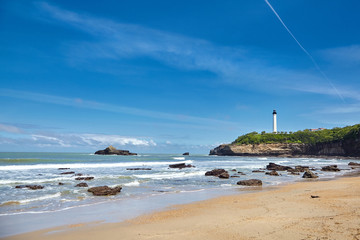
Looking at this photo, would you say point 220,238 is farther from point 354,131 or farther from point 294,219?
point 354,131

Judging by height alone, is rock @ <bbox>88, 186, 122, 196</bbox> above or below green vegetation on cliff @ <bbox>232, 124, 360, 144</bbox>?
below

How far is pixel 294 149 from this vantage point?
4510 inches

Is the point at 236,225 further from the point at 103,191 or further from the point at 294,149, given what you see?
the point at 294,149

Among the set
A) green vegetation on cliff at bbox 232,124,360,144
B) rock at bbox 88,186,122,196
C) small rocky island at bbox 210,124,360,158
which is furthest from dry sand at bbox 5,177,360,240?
green vegetation on cliff at bbox 232,124,360,144

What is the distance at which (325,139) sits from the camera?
366 feet

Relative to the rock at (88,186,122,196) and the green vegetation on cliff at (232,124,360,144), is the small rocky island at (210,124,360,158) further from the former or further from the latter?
the rock at (88,186,122,196)

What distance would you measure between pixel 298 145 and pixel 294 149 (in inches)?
98.1

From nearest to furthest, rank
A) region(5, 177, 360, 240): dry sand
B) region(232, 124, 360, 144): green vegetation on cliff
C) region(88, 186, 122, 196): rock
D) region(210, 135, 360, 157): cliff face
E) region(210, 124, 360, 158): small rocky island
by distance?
region(5, 177, 360, 240): dry sand, region(88, 186, 122, 196): rock, region(210, 135, 360, 157): cliff face, region(210, 124, 360, 158): small rocky island, region(232, 124, 360, 144): green vegetation on cliff

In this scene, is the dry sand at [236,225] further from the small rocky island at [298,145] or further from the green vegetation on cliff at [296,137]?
the green vegetation on cliff at [296,137]

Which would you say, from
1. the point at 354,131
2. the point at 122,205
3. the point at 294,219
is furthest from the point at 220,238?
the point at 354,131

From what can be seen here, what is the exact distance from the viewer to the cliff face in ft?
312

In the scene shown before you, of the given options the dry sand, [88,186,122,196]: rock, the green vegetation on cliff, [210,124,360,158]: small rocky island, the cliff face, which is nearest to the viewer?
the dry sand

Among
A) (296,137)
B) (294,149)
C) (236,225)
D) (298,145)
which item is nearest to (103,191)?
(236,225)

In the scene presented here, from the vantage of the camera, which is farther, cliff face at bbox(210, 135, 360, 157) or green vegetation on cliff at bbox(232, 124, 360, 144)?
green vegetation on cliff at bbox(232, 124, 360, 144)
